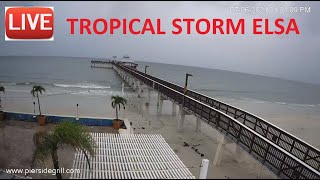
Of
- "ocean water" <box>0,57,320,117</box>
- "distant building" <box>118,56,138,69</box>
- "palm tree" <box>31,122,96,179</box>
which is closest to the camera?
"palm tree" <box>31,122,96,179</box>

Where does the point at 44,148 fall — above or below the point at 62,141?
below

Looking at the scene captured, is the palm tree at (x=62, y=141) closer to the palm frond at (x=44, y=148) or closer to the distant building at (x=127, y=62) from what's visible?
the palm frond at (x=44, y=148)

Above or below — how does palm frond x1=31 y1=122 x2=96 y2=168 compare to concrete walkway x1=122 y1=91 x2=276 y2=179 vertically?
above

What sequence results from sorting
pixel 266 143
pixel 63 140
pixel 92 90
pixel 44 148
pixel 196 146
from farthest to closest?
pixel 92 90, pixel 196 146, pixel 266 143, pixel 44 148, pixel 63 140

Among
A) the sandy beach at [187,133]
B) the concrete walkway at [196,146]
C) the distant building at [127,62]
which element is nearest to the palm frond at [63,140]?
the sandy beach at [187,133]

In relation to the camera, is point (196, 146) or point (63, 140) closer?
point (63, 140)

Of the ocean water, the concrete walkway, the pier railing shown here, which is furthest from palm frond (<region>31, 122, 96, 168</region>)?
the ocean water

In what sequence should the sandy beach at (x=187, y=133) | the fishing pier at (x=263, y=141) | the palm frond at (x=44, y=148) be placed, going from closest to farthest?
the palm frond at (x=44, y=148)
the fishing pier at (x=263, y=141)
the sandy beach at (x=187, y=133)

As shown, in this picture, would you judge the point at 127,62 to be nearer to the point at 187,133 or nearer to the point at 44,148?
the point at 187,133

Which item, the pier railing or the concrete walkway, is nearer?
the pier railing

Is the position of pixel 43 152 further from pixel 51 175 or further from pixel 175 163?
pixel 175 163

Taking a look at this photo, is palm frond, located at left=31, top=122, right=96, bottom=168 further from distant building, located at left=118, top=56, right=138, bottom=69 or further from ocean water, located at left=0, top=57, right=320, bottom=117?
distant building, located at left=118, top=56, right=138, bottom=69

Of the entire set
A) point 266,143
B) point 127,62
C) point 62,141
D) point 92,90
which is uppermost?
point 127,62

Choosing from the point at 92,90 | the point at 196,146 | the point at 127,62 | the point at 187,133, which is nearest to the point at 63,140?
the point at 196,146
